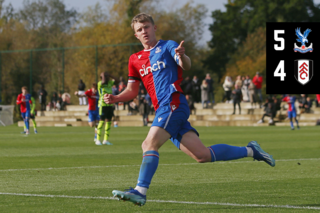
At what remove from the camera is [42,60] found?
61.8 meters

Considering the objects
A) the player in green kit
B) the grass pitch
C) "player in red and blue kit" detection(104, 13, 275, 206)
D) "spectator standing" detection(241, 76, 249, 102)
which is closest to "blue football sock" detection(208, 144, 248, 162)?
"player in red and blue kit" detection(104, 13, 275, 206)

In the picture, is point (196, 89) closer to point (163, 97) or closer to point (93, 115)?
point (93, 115)

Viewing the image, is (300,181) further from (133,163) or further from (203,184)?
(133,163)

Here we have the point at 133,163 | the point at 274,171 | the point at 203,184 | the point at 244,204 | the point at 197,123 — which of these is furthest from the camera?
the point at 197,123

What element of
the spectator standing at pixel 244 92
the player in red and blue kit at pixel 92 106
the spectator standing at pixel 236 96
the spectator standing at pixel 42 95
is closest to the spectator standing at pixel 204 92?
the spectator standing at pixel 236 96

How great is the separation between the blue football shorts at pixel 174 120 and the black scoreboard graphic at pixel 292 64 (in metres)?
31.2

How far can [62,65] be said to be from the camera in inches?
1868

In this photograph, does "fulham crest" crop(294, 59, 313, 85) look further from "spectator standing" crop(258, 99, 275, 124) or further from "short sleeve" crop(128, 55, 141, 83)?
"short sleeve" crop(128, 55, 141, 83)

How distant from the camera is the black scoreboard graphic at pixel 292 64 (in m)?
37.8

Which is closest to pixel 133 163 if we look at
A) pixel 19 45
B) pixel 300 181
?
pixel 300 181

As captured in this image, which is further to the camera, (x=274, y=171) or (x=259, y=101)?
(x=259, y=101)

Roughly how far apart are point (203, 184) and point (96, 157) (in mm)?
5601

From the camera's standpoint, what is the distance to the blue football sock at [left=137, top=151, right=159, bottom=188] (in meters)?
→ 5.83

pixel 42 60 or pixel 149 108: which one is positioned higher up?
pixel 42 60
